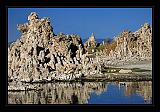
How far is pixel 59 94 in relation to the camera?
592cm

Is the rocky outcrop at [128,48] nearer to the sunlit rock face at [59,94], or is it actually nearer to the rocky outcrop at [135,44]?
the rocky outcrop at [135,44]

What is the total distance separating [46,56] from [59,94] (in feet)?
1.23

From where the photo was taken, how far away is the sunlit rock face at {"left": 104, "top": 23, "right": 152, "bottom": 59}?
5.88 meters

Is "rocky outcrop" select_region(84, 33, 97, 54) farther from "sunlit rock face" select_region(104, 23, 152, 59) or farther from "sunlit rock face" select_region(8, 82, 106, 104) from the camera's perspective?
"sunlit rock face" select_region(8, 82, 106, 104)

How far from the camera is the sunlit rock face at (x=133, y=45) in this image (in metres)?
5.88

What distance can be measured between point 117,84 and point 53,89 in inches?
23.5

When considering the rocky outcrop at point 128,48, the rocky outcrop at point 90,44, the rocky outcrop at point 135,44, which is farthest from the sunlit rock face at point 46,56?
the rocky outcrop at point 135,44

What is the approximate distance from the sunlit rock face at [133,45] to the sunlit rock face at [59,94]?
0.34 metres

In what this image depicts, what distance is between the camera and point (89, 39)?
5898mm

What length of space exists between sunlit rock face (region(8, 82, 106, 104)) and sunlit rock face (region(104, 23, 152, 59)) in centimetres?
34

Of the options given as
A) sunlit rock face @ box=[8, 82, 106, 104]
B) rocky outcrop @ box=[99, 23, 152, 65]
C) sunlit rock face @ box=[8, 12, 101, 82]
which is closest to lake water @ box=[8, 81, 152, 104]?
sunlit rock face @ box=[8, 82, 106, 104]
